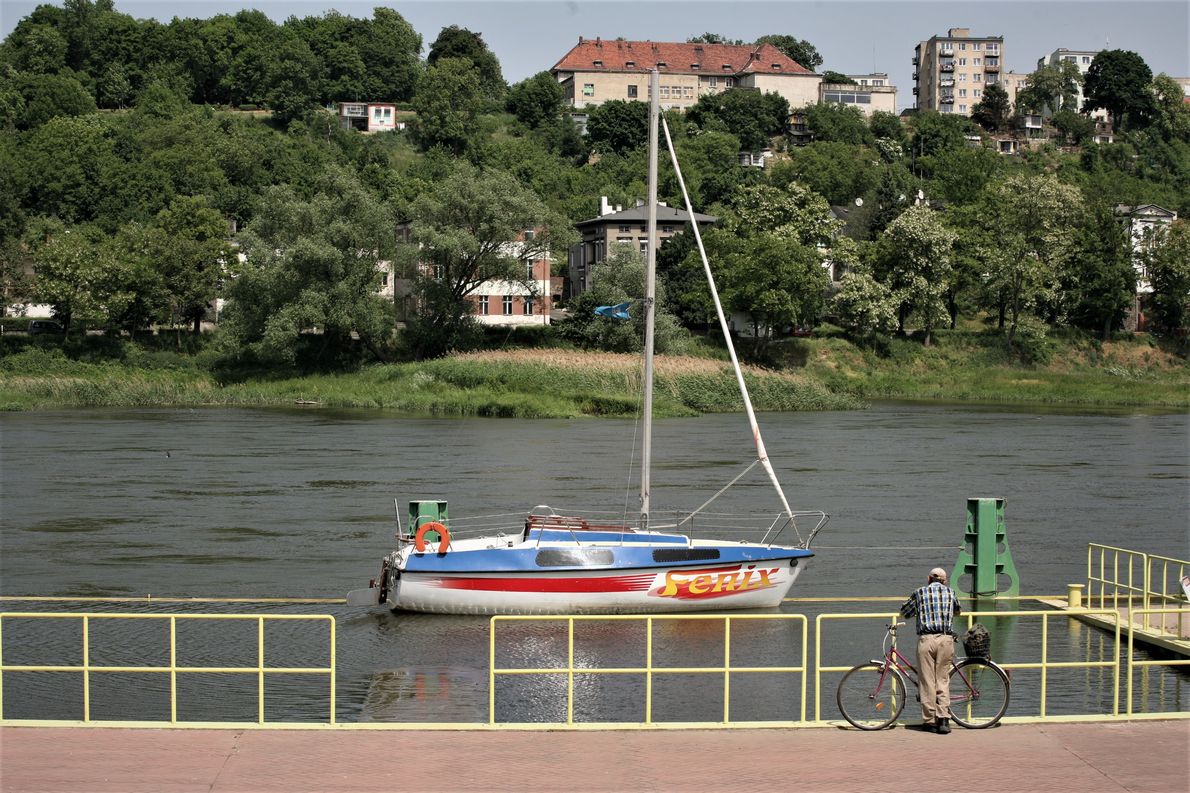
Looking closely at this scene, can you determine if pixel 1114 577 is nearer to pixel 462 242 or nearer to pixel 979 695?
pixel 979 695

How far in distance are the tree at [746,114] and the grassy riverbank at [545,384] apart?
96707mm

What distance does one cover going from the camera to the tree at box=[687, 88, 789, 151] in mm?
188000

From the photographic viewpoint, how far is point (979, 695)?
17.5 m

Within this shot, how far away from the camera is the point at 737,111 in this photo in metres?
191

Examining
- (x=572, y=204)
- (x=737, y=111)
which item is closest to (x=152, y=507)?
(x=572, y=204)

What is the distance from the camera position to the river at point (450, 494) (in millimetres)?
27600

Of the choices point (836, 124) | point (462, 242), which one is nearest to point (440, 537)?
point (462, 242)

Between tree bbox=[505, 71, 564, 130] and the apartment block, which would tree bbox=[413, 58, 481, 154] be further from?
the apartment block

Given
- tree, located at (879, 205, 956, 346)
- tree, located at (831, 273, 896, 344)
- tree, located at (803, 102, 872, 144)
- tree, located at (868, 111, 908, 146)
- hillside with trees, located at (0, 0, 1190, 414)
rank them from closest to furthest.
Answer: hillside with trees, located at (0, 0, 1190, 414), tree, located at (831, 273, 896, 344), tree, located at (879, 205, 956, 346), tree, located at (803, 102, 872, 144), tree, located at (868, 111, 908, 146)

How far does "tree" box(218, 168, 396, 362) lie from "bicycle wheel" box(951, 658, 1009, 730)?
213ft

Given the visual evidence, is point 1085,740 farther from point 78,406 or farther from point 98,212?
point 98,212

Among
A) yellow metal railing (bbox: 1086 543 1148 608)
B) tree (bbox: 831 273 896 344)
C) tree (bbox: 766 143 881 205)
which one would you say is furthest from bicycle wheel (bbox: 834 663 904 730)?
tree (bbox: 766 143 881 205)

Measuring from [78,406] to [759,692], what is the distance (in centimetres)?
6438

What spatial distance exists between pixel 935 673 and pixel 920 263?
281ft
